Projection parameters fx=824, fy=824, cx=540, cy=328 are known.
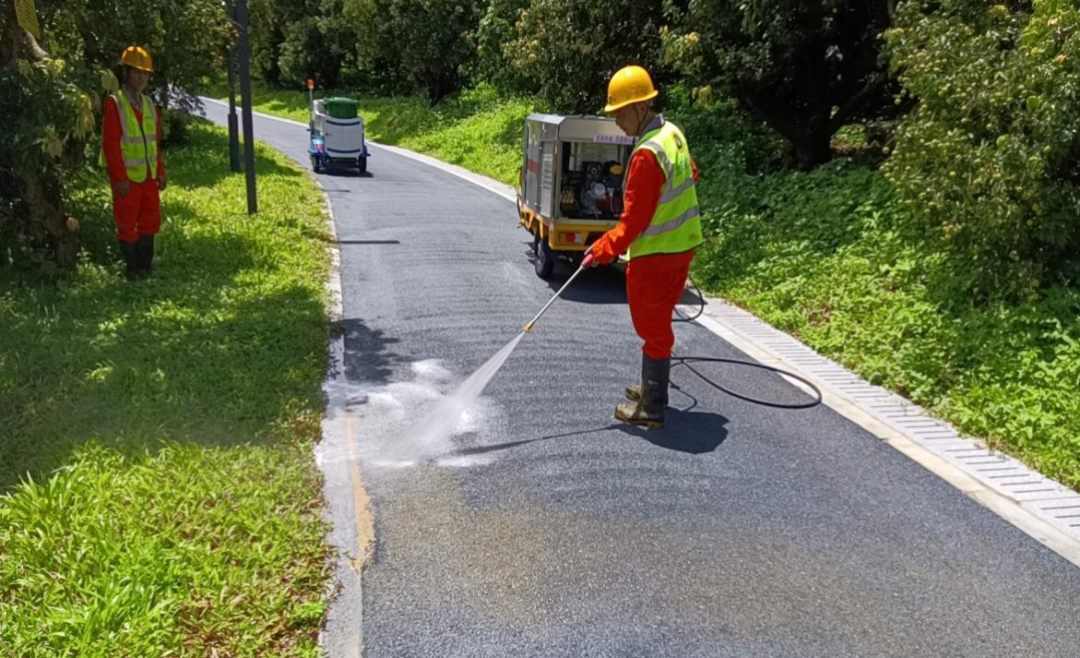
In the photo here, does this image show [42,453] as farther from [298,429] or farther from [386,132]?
[386,132]

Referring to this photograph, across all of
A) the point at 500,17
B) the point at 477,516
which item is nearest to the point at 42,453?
the point at 477,516

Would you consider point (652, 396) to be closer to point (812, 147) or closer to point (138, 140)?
point (138, 140)

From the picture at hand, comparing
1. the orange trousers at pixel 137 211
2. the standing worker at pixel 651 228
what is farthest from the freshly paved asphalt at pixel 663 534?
the orange trousers at pixel 137 211

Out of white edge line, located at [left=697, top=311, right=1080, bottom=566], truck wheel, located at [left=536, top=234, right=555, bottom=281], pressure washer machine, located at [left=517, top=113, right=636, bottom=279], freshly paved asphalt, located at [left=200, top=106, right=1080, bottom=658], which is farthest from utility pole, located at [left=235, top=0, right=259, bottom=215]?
→ white edge line, located at [left=697, top=311, right=1080, bottom=566]

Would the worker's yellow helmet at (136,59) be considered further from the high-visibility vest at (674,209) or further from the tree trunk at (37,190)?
the high-visibility vest at (674,209)

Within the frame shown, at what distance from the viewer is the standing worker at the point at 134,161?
7.57m

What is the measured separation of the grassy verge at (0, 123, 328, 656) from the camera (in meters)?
3.14

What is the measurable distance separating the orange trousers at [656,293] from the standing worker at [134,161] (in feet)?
16.8

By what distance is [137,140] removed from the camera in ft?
25.2

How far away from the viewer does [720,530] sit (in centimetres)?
416

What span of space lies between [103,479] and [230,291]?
4.00m

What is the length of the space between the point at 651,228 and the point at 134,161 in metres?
5.26

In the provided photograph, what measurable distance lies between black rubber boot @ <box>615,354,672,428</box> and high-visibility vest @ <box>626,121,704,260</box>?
2.46 ft

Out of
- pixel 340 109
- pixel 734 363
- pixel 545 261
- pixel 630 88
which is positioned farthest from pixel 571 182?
pixel 340 109
